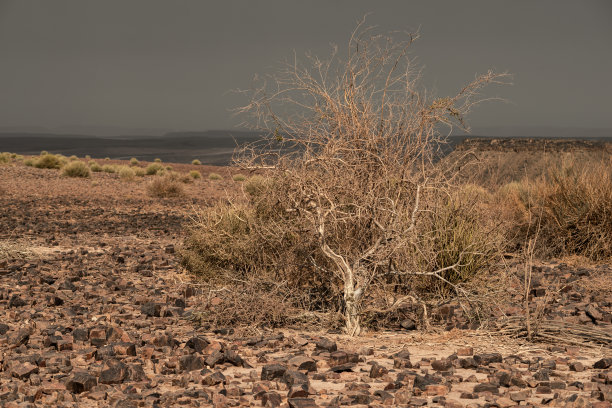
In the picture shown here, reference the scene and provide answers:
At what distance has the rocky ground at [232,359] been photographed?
4844 mm

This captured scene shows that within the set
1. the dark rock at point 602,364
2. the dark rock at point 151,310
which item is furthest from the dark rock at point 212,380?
the dark rock at point 602,364

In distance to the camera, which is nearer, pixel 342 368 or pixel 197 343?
pixel 342 368

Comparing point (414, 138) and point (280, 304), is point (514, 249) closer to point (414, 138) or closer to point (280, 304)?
point (414, 138)

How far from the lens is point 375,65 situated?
784 centimetres

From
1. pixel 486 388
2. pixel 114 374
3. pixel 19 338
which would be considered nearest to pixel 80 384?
pixel 114 374

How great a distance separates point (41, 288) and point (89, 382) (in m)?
4.31

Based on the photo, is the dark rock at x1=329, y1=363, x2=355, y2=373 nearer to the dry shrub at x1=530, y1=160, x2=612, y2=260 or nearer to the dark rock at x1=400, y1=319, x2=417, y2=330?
the dark rock at x1=400, y1=319, x2=417, y2=330

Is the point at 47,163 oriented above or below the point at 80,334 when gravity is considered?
above


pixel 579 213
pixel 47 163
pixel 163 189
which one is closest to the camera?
pixel 579 213

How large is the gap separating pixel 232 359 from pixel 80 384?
4.14 feet

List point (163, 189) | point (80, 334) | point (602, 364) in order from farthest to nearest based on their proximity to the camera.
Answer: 1. point (163, 189)
2. point (80, 334)
3. point (602, 364)

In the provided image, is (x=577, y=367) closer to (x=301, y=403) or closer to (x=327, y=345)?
(x=327, y=345)

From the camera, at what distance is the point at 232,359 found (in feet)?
18.6

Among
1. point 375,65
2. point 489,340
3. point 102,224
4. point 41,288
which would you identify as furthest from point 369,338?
point 102,224
